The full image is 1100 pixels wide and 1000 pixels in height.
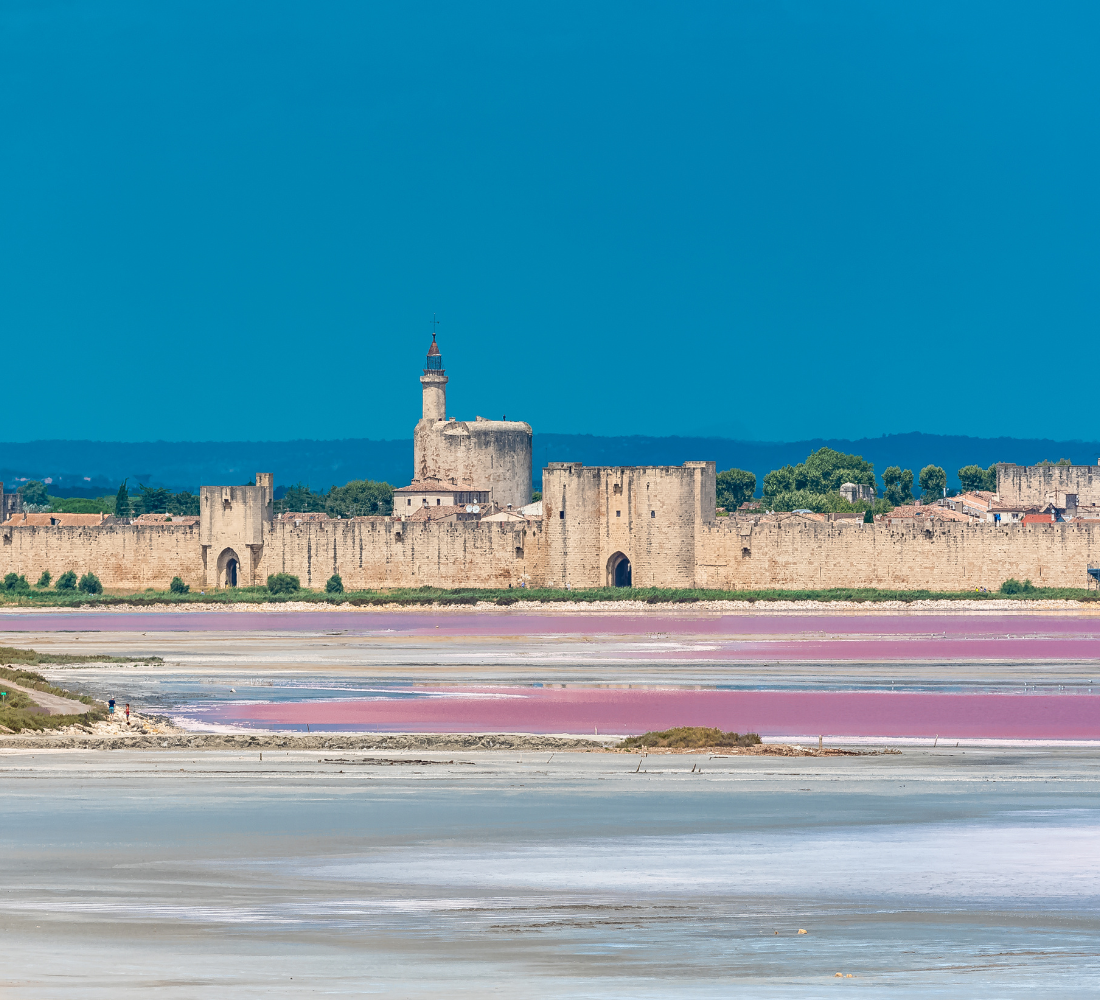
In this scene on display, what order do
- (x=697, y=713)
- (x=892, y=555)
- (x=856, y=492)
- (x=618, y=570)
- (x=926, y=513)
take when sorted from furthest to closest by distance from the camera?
(x=856, y=492)
(x=926, y=513)
(x=618, y=570)
(x=892, y=555)
(x=697, y=713)

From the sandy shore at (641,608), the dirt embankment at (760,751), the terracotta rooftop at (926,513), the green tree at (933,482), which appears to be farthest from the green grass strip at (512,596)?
the green tree at (933,482)

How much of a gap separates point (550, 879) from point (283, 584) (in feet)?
177

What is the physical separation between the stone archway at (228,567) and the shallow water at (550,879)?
1920 inches

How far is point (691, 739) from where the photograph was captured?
2030 centimetres

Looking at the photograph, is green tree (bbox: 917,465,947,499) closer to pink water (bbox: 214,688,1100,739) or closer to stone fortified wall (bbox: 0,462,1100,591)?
stone fortified wall (bbox: 0,462,1100,591)

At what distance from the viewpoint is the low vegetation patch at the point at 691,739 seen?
66.1 feet

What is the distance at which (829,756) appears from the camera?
19.3 meters

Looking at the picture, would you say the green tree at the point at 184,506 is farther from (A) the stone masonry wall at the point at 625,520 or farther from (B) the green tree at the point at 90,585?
(A) the stone masonry wall at the point at 625,520

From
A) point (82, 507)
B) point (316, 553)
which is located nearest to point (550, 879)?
point (316, 553)

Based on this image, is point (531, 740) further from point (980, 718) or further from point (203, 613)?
point (203, 613)

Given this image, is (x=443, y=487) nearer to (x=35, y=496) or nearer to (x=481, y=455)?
(x=481, y=455)

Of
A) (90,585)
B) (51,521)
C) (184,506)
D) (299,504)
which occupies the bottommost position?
(90,585)

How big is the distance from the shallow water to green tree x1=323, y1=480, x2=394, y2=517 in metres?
86.9

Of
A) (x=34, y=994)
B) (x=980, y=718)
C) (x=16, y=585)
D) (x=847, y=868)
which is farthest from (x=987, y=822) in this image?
(x=16, y=585)
